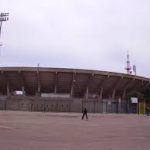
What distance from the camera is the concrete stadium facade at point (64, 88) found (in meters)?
74.0

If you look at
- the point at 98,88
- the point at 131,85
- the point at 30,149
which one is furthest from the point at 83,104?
the point at 30,149

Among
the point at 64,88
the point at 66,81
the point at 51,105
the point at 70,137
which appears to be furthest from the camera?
the point at 64,88

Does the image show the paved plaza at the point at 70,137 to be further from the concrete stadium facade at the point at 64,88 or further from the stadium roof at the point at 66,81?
the stadium roof at the point at 66,81

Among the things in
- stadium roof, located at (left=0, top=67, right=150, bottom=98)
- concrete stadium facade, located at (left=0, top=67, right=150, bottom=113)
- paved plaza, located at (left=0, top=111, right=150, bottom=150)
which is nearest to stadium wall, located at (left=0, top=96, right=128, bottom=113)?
concrete stadium facade, located at (left=0, top=67, right=150, bottom=113)

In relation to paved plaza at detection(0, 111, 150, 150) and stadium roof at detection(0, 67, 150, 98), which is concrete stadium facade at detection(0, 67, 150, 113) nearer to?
stadium roof at detection(0, 67, 150, 98)

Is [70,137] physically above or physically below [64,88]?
below

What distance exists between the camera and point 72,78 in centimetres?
8456

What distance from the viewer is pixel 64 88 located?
89.4m

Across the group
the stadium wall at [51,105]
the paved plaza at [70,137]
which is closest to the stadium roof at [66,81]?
the stadium wall at [51,105]

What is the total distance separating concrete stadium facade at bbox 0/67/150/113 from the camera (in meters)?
74.0

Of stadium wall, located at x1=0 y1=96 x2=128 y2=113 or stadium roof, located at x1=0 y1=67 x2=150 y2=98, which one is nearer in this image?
stadium wall, located at x1=0 y1=96 x2=128 y2=113

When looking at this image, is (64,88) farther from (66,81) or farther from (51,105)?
(51,105)

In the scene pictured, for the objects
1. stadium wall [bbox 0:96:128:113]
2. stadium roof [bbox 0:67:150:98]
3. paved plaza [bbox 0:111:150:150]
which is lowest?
paved plaza [bbox 0:111:150:150]

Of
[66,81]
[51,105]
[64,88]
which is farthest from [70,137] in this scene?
[64,88]
